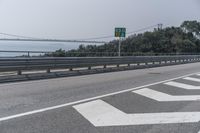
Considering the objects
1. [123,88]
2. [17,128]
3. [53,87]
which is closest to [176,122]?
[17,128]

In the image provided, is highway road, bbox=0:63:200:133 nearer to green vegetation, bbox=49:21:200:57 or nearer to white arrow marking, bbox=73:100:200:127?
white arrow marking, bbox=73:100:200:127

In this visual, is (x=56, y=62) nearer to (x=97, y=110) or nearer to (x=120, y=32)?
(x=97, y=110)

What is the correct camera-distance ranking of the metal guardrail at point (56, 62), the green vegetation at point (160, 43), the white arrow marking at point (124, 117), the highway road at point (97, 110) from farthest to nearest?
the green vegetation at point (160, 43) < the metal guardrail at point (56, 62) < the white arrow marking at point (124, 117) < the highway road at point (97, 110)

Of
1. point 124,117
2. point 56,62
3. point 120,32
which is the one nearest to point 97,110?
point 124,117

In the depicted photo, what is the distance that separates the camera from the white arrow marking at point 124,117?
7.05 meters

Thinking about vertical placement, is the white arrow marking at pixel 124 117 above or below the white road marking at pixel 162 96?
above

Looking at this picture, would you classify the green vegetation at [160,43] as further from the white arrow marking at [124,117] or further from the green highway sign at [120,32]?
the white arrow marking at [124,117]

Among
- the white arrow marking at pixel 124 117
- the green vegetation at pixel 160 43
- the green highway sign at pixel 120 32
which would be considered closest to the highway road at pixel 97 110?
the white arrow marking at pixel 124 117

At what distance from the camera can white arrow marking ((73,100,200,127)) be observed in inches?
277

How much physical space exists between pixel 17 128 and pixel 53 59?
11752 millimetres

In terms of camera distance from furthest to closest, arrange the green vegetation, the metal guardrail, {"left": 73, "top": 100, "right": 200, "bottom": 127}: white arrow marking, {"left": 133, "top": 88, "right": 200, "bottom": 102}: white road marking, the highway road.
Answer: the green vegetation → the metal guardrail → {"left": 133, "top": 88, "right": 200, "bottom": 102}: white road marking → {"left": 73, "top": 100, "right": 200, "bottom": 127}: white arrow marking → the highway road

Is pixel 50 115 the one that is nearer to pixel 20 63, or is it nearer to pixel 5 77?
pixel 5 77

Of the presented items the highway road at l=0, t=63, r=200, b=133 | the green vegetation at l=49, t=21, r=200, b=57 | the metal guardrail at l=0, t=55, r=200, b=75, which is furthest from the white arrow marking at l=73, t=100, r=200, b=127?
the green vegetation at l=49, t=21, r=200, b=57

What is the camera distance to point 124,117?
24.7 ft
